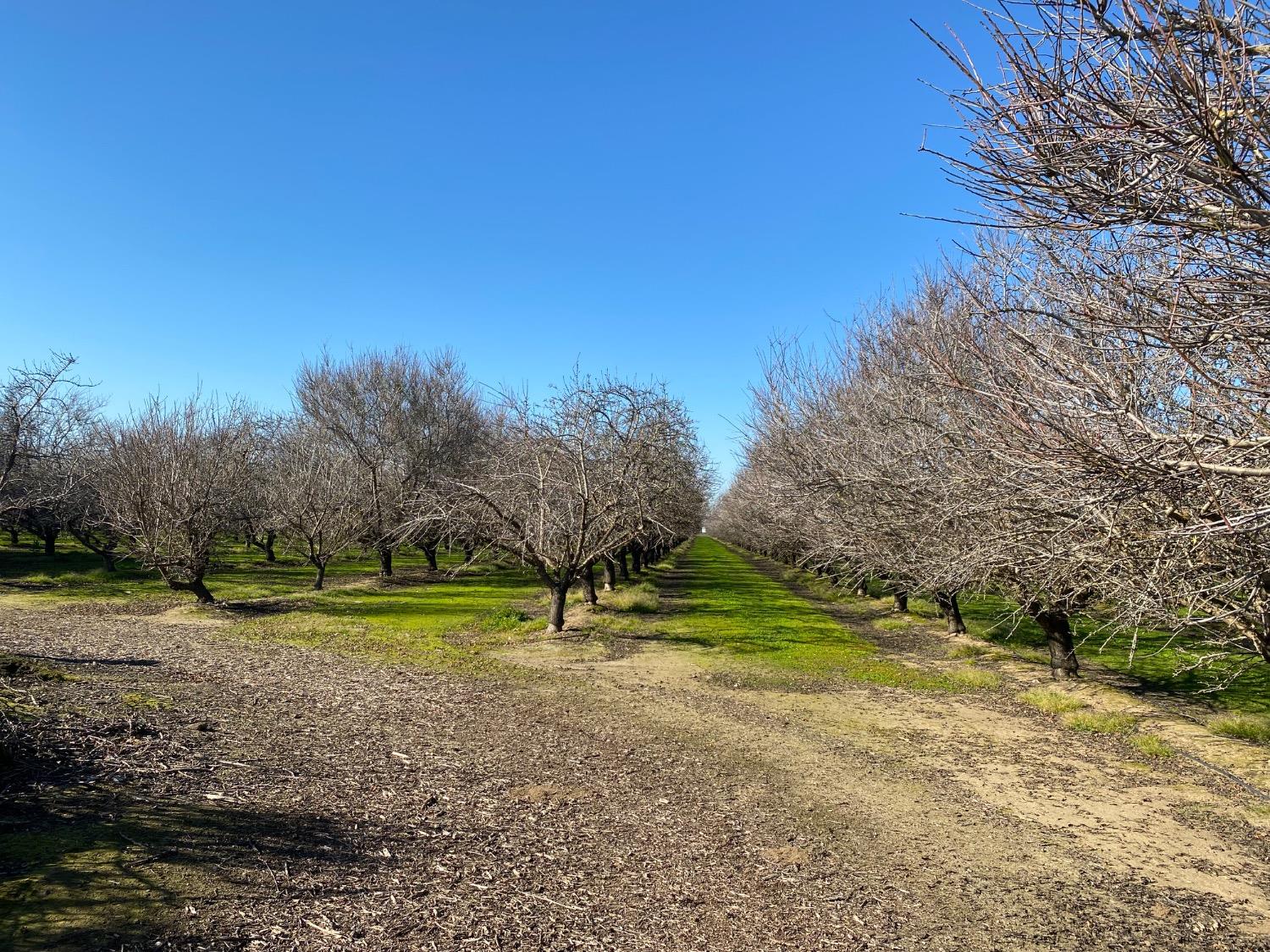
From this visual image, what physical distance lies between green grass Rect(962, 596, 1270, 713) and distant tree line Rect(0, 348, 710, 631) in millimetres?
7683

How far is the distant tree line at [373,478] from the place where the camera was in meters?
15.9

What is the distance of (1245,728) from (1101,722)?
4.93 feet

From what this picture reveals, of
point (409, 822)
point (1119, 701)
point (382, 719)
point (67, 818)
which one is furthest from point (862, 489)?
point (67, 818)

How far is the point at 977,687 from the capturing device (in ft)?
38.9

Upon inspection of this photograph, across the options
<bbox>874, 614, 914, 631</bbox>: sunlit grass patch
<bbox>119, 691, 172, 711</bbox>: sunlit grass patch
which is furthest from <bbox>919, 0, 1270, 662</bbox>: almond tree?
<bbox>874, 614, 914, 631</bbox>: sunlit grass patch

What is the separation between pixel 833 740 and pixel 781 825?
2.89m

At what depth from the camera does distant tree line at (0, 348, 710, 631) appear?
52.1 ft

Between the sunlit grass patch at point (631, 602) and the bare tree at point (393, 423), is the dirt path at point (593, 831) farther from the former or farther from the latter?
the bare tree at point (393, 423)

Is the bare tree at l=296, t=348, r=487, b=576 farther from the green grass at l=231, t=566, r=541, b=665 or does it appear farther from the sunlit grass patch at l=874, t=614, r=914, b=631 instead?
the sunlit grass patch at l=874, t=614, r=914, b=631

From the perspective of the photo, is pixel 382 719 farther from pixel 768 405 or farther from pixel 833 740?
pixel 768 405

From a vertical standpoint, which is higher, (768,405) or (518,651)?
(768,405)

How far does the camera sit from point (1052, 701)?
10.6 metres

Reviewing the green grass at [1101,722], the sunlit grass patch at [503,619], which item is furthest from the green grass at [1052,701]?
the sunlit grass patch at [503,619]

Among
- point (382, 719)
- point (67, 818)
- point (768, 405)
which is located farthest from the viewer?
point (768, 405)
